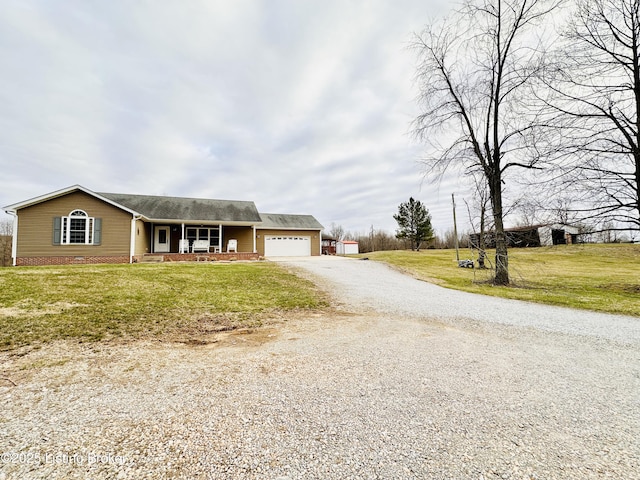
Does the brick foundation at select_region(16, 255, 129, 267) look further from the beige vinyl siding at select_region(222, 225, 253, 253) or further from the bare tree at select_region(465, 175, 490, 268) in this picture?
the bare tree at select_region(465, 175, 490, 268)

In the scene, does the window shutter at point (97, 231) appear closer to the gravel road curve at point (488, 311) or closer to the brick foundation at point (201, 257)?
the brick foundation at point (201, 257)

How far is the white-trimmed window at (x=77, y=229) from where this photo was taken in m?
14.1

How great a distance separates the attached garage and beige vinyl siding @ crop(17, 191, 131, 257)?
985cm

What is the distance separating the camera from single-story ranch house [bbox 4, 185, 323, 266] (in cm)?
1390

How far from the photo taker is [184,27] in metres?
9.02

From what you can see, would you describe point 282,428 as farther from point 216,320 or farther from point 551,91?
point 551,91

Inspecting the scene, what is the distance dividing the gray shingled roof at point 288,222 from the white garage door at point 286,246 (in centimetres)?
88

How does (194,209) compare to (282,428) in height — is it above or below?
above

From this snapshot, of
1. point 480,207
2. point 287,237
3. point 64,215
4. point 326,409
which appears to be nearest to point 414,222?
point 287,237

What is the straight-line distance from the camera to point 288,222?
25.2 meters

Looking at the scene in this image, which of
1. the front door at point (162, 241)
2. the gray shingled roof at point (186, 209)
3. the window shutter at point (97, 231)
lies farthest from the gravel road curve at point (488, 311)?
the front door at point (162, 241)

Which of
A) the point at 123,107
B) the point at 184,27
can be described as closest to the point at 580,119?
the point at 184,27

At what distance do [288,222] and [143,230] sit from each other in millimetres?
11357

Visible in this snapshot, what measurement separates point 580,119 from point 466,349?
11.3m
